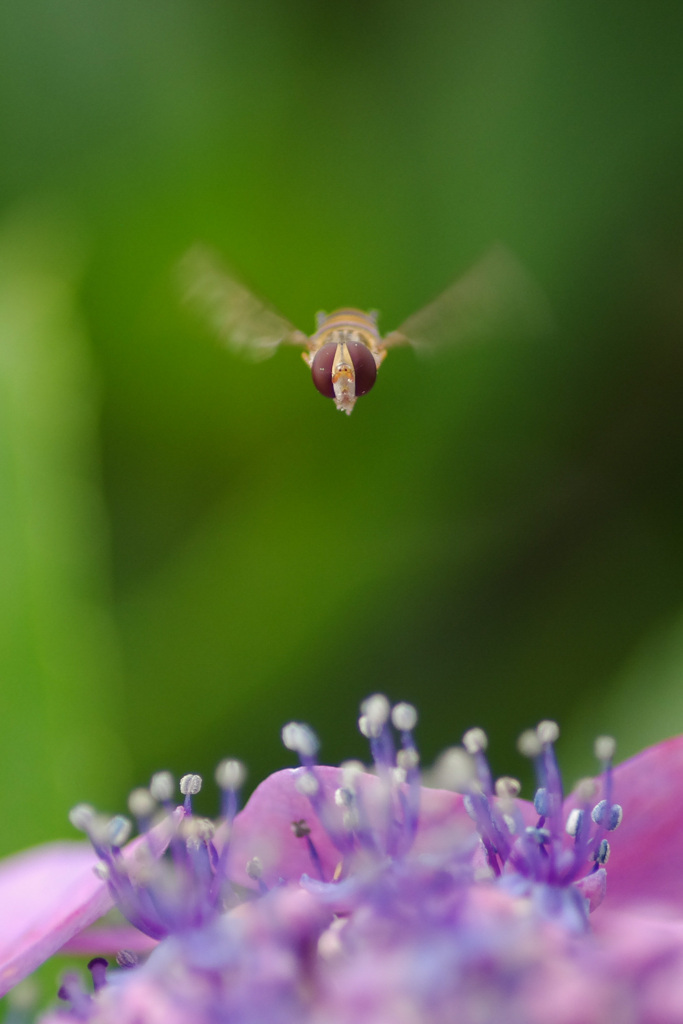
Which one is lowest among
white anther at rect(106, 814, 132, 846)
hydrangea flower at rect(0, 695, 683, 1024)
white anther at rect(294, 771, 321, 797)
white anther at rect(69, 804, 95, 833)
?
hydrangea flower at rect(0, 695, 683, 1024)

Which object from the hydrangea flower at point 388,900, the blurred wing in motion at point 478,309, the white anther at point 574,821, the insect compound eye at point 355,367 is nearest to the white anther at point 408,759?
the hydrangea flower at point 388,900

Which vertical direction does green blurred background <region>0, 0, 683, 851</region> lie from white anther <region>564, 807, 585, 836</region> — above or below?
above

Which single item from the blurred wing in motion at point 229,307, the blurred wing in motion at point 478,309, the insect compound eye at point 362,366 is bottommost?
the insect compound eye at point 362,366

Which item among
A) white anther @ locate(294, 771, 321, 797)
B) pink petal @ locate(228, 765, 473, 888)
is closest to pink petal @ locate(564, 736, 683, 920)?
pink petal @ locate(228, 765, 473, 888)

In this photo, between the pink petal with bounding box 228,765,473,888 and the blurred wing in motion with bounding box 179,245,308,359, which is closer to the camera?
the pink petal with bounding box 228,765,473,888

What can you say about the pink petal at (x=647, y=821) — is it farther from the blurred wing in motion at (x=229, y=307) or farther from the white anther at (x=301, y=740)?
the blurred wing in motion at (x=229, y=307)

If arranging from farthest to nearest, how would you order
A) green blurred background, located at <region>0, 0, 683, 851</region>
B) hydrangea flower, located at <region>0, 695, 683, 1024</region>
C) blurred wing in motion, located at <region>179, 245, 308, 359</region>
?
green blurred background, located at <region>0, 0, 683, 851</region>
blurred wing in motion, located at <region>179, 245, 308, 359</region>
hydrangea flower, located at <region>0, 695, 683, 1024</region>

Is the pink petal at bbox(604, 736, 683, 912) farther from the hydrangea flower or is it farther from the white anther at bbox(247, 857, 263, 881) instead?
the white anther at bbox(247, 857, 263, 881)
